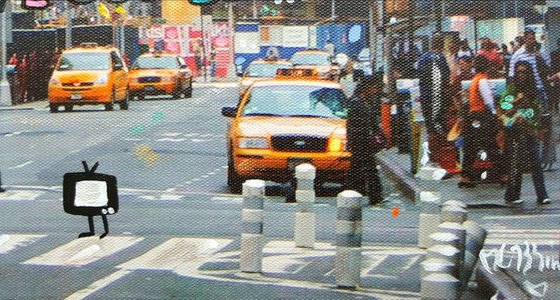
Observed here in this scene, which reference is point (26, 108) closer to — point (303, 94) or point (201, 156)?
point (201, 156)

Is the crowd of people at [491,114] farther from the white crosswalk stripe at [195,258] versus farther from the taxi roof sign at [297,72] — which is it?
the taxi roof sign at [297,72]

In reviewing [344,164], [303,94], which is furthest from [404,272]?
[303,94]

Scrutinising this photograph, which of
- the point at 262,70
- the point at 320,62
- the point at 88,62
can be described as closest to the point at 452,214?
the point at 320,62

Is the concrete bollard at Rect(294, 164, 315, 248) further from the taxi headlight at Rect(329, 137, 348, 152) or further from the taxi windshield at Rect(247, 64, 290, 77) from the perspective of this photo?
the taxi windshield at Rect(247, 64, 290, 77)

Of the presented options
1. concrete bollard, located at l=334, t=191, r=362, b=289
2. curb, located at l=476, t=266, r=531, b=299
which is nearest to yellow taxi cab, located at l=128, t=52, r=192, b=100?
concrete bollard, located at l=334, t=191, r=362, b=289

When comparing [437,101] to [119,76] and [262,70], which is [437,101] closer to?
[262,70]

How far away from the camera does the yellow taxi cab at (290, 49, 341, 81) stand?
33.6 meters

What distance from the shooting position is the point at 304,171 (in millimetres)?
14359

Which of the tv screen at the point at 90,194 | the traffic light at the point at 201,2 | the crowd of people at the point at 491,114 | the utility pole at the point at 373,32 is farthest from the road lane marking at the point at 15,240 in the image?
the utility pole at the point at 373,32

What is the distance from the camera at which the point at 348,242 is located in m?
11.7

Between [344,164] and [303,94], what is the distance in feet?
5.72

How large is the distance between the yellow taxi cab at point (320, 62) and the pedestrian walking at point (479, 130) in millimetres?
12612

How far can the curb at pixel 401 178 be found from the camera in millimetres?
20328

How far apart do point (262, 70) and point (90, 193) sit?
2989 centimetres
